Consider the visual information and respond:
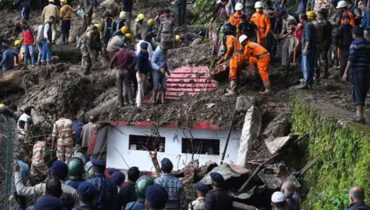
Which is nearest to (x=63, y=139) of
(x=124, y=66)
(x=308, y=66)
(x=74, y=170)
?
(x=124, y=66)

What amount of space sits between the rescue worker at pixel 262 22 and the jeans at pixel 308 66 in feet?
7.23

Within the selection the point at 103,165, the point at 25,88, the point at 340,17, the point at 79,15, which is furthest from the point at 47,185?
the point at 79,15

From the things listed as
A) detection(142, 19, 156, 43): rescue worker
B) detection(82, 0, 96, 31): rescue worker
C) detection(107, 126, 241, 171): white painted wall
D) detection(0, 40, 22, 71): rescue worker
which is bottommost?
detection(107, 126, 241, 171): white painted wall

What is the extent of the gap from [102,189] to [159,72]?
9236mm

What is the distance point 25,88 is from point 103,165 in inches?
532

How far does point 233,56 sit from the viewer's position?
1844 cm

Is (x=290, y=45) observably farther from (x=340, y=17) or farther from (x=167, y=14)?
(x=167, y=14)

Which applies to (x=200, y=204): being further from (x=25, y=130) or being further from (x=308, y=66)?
(x=25, y=130)

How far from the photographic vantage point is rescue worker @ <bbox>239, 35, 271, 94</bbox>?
18.1 m

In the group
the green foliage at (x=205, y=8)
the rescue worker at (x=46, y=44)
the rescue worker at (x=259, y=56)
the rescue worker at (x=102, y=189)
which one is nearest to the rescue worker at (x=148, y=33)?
the green foliage at (x=205, y=8)

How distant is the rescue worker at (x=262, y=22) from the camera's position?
778 inches

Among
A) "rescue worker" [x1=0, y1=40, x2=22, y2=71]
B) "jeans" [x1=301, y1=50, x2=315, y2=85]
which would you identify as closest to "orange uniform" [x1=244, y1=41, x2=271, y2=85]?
"jeans" [x1=301, y1=50, x2=315, y2=85]

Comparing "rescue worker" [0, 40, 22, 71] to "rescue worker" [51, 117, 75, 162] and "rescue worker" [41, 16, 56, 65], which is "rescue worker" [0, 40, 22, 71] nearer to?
"rescue worker" [41, 16, 56, 65]

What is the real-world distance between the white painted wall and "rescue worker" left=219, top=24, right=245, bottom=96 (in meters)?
1.41
